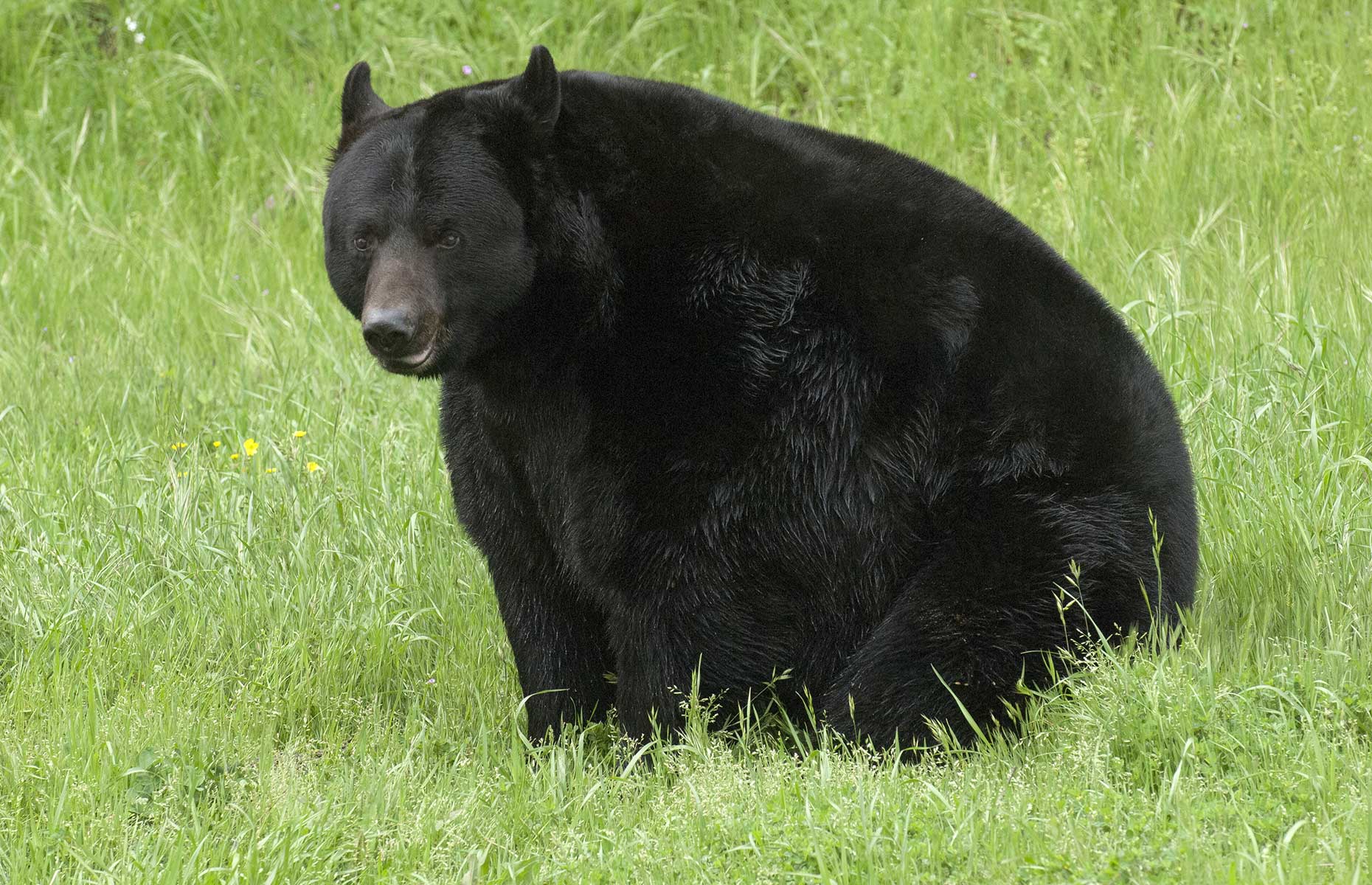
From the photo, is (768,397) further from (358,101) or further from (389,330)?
(358,101)

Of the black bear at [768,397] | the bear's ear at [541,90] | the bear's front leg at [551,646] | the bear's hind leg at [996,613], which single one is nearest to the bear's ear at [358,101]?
the black bear at [768,397]

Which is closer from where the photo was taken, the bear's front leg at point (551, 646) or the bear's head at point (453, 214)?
the bear's head at point (453, 214)

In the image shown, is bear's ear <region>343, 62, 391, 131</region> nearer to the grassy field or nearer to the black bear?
the black bear

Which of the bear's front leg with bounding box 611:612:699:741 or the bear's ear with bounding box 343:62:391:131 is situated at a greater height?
the bear's ear with bounding box 343:62:391:131

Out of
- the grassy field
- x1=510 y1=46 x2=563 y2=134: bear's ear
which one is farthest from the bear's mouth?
the grassy field

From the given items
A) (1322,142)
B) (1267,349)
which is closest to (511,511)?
(1267,349)

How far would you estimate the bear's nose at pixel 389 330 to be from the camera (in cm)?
310

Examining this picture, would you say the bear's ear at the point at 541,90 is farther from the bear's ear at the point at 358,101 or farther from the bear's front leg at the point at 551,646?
the bear's front leg at the point at 551,646

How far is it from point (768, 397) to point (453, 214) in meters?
0.79

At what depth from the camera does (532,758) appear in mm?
3564

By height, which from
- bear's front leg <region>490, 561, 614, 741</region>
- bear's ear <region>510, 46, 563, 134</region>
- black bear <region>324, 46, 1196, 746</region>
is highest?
bear's ear <region>510, 46, 563, 134</region>

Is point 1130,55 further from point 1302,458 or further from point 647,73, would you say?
point 1302,458

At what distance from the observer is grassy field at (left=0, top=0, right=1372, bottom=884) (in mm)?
2773

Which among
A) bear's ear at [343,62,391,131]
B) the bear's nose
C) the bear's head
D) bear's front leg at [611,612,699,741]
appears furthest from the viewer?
bear's ear at [343,62,391,131]
